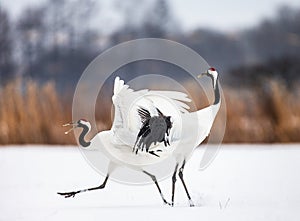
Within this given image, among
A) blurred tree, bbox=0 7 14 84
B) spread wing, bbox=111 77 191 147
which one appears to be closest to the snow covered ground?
spread wing, bbox=111 77 191 147

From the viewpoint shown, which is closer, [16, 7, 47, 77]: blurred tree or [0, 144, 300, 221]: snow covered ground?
[0, 144, 300, 221]: snow covered ground

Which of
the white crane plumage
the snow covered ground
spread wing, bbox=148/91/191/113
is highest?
spread wing, bbox=148/91/191/113

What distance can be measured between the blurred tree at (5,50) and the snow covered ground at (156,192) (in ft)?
7.01

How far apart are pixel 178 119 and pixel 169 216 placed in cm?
36

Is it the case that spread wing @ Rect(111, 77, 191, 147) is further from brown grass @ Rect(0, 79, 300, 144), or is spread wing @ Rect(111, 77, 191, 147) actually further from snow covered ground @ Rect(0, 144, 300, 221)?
brown grass @ Rect(0, 79, 300, 144)

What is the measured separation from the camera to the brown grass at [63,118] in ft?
13.3

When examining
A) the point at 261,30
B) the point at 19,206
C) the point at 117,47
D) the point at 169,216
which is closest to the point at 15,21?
the point at 117,47

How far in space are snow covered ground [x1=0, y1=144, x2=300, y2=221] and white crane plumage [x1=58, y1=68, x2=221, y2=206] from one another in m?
0.17

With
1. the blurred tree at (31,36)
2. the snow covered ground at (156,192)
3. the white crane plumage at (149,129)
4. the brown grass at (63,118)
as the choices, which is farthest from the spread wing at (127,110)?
the blurred tree at (31,36)

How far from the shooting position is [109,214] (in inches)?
79.6

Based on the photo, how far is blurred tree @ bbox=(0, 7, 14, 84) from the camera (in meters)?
Result: 5.60

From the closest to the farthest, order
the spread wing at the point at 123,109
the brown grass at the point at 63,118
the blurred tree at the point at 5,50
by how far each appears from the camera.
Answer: the spread wing at the point at 123,109
the brown grass at the point at 63,118
the blurred tree at the point at 5,50

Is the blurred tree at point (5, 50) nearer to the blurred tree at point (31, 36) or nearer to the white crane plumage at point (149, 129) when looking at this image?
the blurred tree at point (31, 36)

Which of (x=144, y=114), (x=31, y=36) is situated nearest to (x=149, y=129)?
(x=144, y=114)
